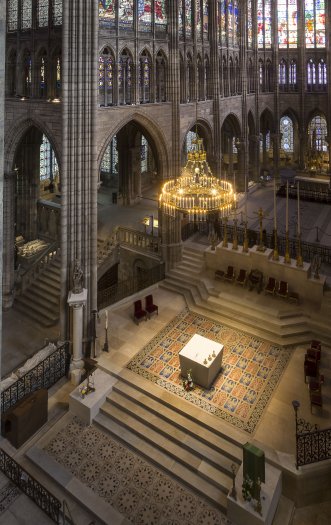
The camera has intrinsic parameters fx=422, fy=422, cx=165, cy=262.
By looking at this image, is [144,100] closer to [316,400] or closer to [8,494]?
[316,400]

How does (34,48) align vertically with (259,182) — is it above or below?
above

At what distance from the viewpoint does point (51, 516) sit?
9.54m

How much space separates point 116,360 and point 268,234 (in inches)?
438

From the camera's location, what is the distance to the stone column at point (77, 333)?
14094 millimetres

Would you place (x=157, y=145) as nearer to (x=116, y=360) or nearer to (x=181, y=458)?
(x=116, y=360)

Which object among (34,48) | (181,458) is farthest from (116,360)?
(34,48)

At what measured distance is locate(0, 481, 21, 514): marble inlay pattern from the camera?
9.98 m

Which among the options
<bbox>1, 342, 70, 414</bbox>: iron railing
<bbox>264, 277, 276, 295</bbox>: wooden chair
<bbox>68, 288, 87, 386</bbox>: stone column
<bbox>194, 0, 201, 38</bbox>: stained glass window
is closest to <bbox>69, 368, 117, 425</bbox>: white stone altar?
<bbox>68, 288, 87, 386</bbox>: stone column

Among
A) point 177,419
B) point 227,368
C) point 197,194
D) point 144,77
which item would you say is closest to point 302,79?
point 144,77

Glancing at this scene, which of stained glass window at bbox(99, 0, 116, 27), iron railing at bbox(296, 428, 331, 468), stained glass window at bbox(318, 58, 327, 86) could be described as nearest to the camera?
iron railing at bbox(296, 428, 331, 468)

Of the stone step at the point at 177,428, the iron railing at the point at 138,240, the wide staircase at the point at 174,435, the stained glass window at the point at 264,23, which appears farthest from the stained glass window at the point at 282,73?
the stone step at the point at 177,428

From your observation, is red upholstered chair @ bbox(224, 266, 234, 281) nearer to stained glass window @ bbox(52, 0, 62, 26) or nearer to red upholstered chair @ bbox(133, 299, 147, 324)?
red upholstered chair @ bbox(133, 299, 147, 324)

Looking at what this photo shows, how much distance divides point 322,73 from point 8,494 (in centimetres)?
3501

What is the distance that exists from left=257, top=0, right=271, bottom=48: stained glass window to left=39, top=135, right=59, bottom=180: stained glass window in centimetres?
1764
